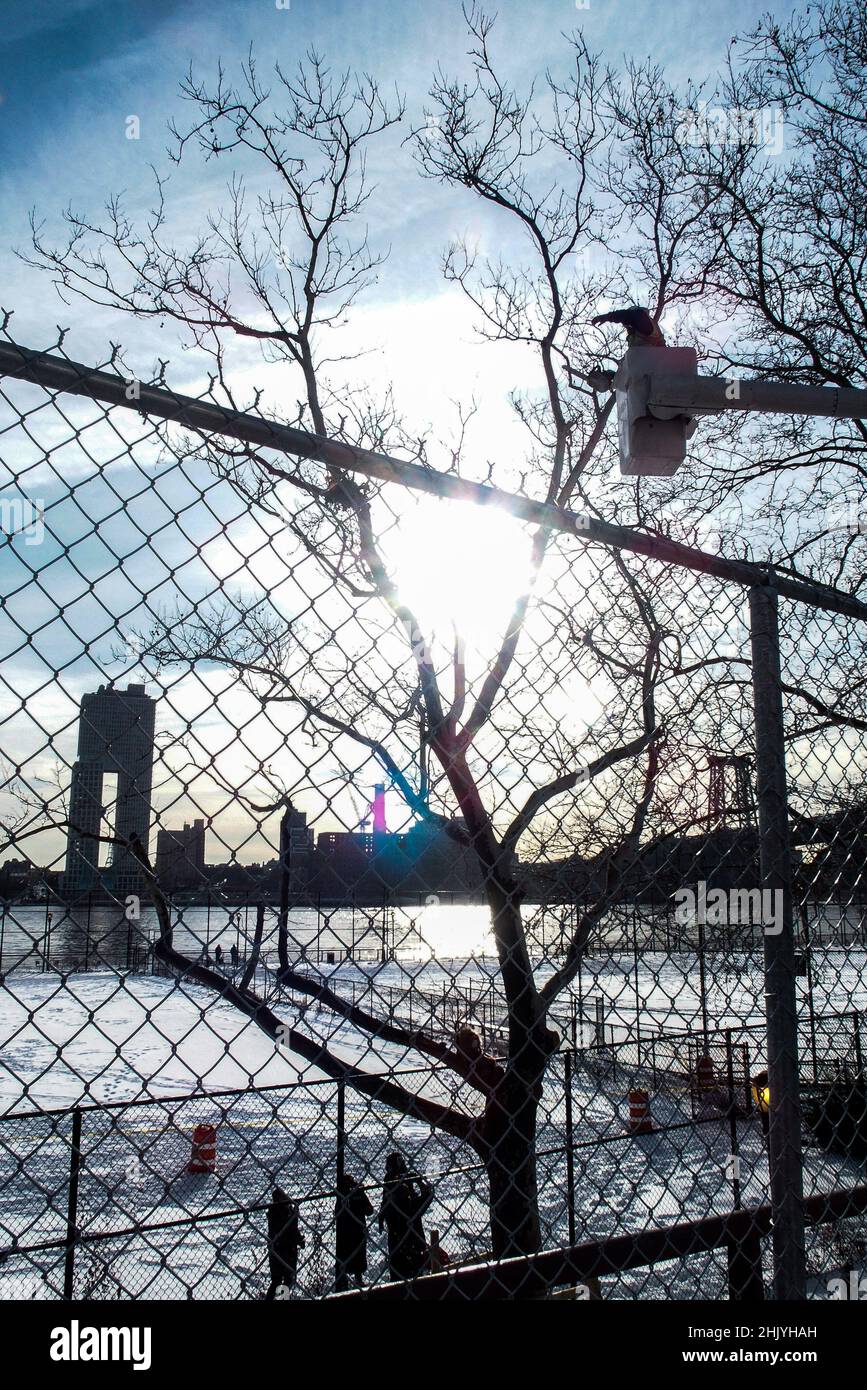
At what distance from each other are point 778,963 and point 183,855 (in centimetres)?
156

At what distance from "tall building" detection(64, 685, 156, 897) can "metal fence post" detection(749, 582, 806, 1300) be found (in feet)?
5.27

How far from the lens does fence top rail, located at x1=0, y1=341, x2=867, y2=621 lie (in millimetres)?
1687

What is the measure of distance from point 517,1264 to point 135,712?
1.77 m

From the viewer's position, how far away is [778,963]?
7.75ft

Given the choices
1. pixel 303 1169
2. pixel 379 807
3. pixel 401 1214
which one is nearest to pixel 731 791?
pixel 379 807

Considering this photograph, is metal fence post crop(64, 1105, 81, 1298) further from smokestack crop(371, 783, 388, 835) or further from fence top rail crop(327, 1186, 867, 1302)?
smokestack crop(371, 783, 388, 835)

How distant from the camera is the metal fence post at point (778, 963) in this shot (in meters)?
2.28

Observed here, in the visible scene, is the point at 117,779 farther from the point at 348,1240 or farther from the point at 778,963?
the point at 348,1240

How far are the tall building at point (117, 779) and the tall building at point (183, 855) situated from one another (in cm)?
6

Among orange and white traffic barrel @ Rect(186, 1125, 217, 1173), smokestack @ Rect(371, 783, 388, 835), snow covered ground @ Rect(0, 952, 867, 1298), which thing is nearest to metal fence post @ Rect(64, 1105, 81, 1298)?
snow covered ground @ Rect(0, 952, 867, 1298)

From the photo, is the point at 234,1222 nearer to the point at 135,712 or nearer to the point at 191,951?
the point at 191,951
